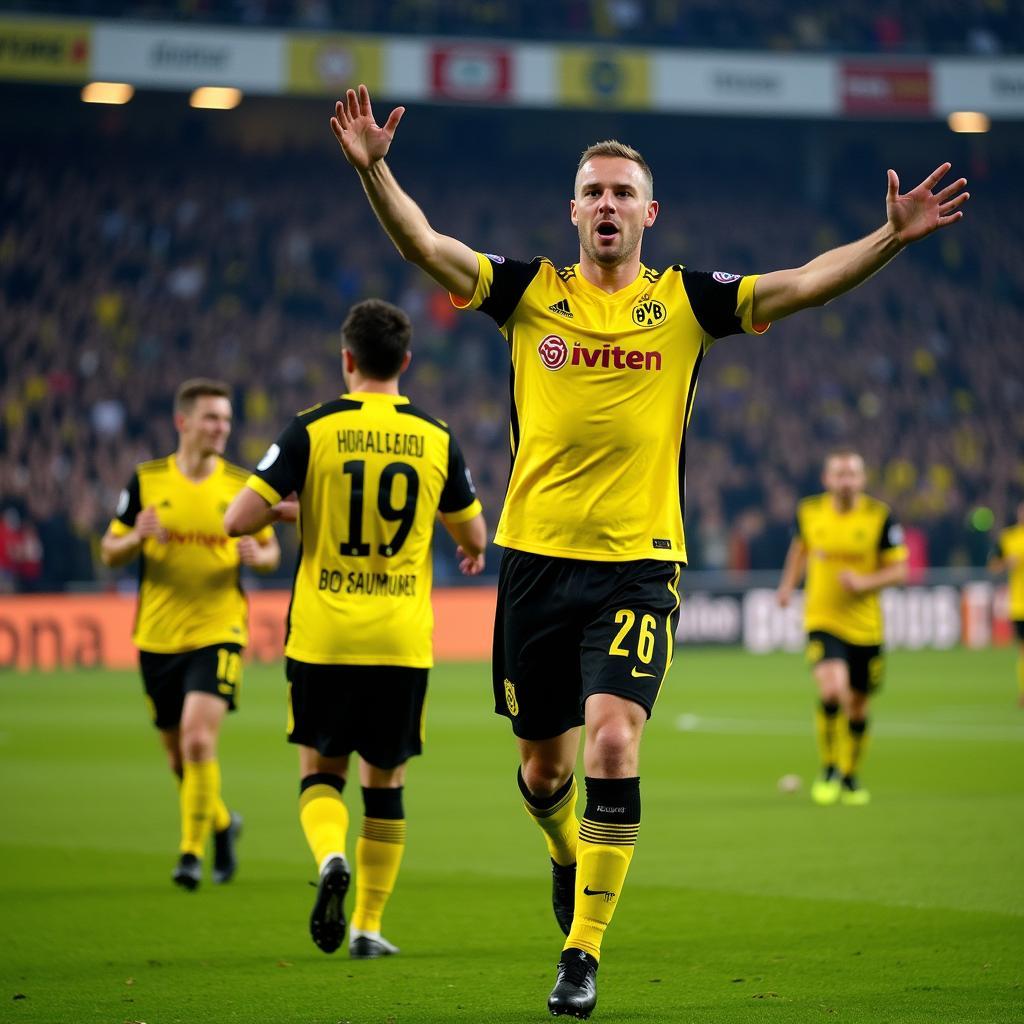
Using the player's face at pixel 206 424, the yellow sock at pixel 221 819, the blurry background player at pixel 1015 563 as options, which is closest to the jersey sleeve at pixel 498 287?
the player's face at pixel 206 424

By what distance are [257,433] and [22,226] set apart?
7493 mm

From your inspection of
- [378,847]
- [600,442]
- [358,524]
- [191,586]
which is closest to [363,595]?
[358,524]

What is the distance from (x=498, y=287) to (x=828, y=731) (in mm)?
7637

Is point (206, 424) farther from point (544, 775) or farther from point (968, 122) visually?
point (968, 122)

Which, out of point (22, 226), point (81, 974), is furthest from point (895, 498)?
point (81, 974)

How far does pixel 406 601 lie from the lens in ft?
22.7

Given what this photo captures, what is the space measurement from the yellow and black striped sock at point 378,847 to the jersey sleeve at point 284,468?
3.97ft

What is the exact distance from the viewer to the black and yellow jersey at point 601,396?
591 cm

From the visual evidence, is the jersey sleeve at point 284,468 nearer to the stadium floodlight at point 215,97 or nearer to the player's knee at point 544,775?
the player's knee at point 544,775

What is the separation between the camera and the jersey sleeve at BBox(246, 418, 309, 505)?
263 inches

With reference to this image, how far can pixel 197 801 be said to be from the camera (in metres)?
8.77

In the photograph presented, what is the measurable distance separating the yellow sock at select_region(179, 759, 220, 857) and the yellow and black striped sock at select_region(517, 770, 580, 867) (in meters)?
2.67

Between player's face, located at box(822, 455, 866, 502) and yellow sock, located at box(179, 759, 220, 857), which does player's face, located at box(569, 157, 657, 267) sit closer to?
yellow sock, located at box(179, 759, 220, 857)

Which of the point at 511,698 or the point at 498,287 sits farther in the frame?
the point at 511,698
